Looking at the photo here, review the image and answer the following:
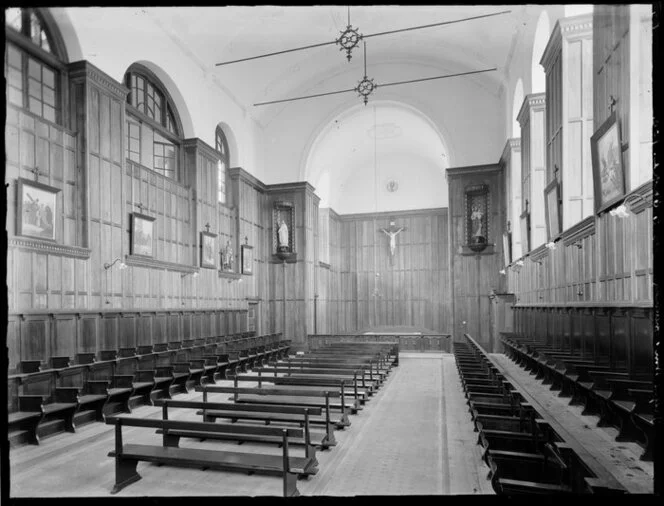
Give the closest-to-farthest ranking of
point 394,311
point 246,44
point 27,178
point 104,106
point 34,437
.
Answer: point 34,437 → point 27,178 → point 104,106 → point 246,44 → point 394,311

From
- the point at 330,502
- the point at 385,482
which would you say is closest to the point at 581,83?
the point at 385,482

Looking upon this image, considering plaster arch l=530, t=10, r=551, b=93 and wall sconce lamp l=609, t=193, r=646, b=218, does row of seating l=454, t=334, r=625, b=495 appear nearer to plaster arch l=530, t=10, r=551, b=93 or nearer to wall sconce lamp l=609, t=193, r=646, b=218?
wall sconce lamp l=609, t=193, r=646, b=218

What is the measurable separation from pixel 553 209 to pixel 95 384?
853cm

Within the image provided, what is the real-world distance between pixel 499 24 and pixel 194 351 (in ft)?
38.2

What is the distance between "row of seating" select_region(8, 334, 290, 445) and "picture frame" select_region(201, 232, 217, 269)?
4.03m

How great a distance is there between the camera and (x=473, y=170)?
680 inches

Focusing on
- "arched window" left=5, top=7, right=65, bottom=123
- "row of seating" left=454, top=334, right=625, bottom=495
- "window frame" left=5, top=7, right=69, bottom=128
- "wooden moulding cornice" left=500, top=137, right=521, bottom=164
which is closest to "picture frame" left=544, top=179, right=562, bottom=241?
"row of seating" left=454, top=334, right=625, bottom=495

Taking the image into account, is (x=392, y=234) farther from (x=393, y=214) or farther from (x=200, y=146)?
(x=200, y=146)

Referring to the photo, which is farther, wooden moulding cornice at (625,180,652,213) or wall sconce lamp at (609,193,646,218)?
wall sconce lamp at (609,193,646,218)

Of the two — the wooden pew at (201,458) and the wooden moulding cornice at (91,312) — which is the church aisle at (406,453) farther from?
the wooden moulding cornice at (91,312)

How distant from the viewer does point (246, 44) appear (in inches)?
487

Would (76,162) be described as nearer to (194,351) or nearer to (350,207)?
(194,351)

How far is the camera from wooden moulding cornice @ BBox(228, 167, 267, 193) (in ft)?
54.3

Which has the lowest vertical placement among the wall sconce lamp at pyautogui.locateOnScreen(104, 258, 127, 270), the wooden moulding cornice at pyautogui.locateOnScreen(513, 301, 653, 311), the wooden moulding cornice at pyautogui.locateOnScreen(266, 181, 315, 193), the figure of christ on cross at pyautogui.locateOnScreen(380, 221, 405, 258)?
the wooden moulding cornice at pyautogui.locateOnScreen(513, 301, 653, 311)
